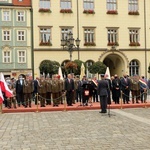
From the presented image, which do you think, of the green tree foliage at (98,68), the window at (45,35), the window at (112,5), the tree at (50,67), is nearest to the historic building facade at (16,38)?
the window at (45,35)

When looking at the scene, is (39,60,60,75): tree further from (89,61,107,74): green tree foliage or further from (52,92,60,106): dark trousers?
(52,92,60,106): dark trousers

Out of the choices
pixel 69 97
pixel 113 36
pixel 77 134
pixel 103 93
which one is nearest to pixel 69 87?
pixel 69 97

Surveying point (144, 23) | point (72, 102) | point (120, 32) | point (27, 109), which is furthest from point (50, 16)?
point (27, 109)

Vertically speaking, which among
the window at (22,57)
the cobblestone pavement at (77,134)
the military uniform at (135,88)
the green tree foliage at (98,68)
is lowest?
the cobblestone pavement at (77,134)

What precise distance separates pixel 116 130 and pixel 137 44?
37241mm

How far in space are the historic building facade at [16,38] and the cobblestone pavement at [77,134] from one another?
30.5m

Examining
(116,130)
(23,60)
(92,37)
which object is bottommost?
(116,130)

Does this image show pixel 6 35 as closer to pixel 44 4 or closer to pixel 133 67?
pixel 44 4

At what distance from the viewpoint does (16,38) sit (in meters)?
45.2

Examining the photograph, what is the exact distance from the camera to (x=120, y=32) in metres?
47.8

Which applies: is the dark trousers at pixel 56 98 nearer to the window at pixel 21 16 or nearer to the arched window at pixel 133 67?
the window at pixel 21 16

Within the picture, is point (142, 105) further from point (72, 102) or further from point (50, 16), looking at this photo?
point (50, 16)

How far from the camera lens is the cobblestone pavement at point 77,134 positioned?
9.34 meters

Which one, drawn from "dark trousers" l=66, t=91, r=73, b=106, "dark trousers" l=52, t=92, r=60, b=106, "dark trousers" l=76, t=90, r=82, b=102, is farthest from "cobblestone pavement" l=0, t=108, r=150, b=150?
"dark trousers" l=76, t=90, r=82, b=102
